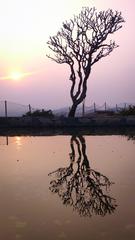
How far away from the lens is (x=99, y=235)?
5.91m

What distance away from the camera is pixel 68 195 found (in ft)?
27.2

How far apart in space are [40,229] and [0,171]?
5253 mm

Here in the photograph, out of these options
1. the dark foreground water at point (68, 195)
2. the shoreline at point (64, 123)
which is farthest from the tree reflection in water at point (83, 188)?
the shoreline at point (64, 123)

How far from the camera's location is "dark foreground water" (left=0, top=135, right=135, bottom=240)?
617cm

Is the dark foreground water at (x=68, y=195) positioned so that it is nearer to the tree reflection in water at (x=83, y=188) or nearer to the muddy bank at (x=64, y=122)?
the tree reflection in water at (x=83, y=188)

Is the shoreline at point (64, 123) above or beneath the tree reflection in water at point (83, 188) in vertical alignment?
above

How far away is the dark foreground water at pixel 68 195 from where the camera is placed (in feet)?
20.2

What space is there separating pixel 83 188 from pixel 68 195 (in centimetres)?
72

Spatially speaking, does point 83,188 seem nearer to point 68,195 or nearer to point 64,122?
point 68,195

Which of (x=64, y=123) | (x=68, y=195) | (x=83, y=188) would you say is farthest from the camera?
(x=64, y=123)

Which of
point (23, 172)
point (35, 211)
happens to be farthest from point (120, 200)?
point (23, 172)

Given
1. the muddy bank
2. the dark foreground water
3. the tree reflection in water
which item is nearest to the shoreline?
the muddy bank

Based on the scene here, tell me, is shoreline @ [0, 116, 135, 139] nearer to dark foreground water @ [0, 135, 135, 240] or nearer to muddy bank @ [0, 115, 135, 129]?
muddy bank @ [0, 115, 135, 129]

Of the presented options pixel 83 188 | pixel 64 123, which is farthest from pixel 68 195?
pixel 64 123
